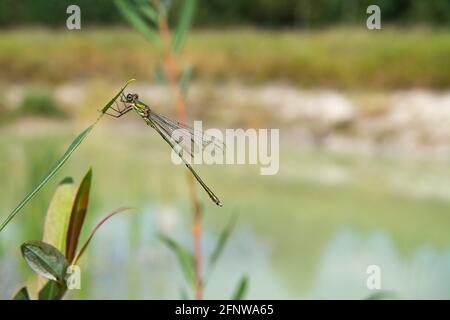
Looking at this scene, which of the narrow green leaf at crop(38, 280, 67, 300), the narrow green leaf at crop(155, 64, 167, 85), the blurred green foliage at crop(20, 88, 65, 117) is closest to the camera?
the narrow green leaf at crop(38, 280, 67, 300)

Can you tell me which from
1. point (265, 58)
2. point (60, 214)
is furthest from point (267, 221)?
point (265, 58)

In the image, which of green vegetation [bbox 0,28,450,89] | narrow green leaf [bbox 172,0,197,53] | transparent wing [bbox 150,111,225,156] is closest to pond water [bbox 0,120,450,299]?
narrow green leaf [bbox 172,0,197,53]

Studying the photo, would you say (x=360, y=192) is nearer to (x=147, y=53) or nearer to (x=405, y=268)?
(x=405, y=268)

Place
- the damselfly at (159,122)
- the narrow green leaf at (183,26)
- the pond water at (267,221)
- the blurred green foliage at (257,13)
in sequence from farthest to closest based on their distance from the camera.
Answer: the blurred green foliage at (257,13) → the pond water at (267,221) → the narrow green leaf at (183,26) → the damselfly at (159,122)

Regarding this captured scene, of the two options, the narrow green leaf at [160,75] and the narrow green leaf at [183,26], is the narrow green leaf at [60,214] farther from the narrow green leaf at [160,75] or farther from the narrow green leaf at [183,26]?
the narrow green leaf at [160,75]

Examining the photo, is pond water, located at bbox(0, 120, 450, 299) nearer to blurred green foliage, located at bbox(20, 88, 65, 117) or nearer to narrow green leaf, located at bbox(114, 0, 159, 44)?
narrow green leaf, located at bbox(114, 0, 159, 44)

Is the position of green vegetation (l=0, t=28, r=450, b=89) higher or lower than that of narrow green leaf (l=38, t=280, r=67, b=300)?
higher

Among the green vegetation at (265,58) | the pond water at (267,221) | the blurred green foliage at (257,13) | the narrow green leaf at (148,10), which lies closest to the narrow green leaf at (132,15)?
the narrow green leaf at (148,10)
